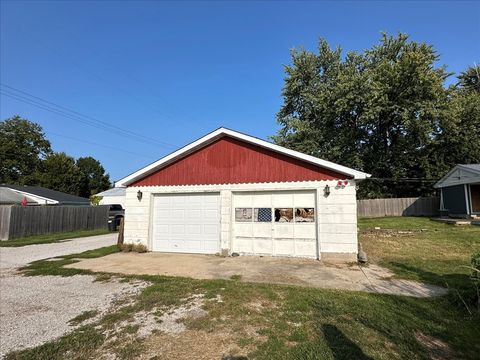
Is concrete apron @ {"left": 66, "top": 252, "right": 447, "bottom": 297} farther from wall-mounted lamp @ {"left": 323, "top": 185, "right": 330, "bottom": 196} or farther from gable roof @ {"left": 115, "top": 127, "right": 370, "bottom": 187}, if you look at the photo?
gable roof @ {"left": 115, "top": 127, "right": 370, "bottom": 187}

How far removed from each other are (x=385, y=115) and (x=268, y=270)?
24.4 meters

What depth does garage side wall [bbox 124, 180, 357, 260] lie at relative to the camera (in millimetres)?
8999

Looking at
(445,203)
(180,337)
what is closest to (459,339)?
(180,337)

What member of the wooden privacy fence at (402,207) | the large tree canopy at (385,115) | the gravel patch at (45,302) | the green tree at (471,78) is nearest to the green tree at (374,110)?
the large tree canopy at (385,115)

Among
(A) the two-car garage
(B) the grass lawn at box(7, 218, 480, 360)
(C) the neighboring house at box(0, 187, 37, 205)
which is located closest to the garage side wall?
(A) the two-car garage

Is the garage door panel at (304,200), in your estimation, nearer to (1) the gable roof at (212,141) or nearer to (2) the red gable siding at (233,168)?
(2) the red gable siding at (233,168)

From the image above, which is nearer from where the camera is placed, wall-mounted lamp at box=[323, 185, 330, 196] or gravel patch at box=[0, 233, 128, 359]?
gravel patch at box=[0, 233, 128, 359]

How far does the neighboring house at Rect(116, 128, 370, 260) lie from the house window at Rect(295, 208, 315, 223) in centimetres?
3

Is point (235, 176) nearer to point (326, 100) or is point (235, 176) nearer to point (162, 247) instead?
point (162, 247)

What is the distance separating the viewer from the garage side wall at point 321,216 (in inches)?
354

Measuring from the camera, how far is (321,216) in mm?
9297

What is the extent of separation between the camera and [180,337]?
4.10 meters

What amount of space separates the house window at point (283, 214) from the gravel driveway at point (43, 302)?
489cm

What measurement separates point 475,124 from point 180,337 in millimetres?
31000
